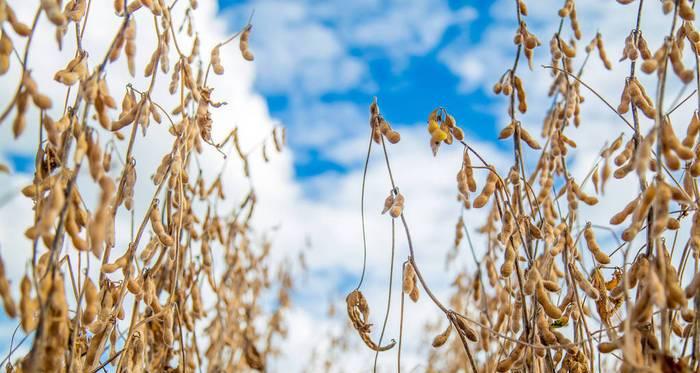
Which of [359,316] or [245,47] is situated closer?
[359,316]

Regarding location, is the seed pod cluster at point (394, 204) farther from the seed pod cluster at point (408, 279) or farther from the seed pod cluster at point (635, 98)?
the seed pod cluster at point (635, 98)

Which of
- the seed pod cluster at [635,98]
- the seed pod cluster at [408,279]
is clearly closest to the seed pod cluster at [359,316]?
the seed pod cluster at [408,279]

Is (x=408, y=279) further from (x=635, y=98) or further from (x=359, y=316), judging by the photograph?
(x=635, y=98)

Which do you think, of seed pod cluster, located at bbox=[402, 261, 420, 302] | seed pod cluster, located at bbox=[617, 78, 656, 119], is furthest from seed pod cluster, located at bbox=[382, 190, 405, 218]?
seed pod cluster, located at bbox=[617, 78, 656, 119]

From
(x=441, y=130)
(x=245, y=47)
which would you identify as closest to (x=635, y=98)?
(x=441, y=130)

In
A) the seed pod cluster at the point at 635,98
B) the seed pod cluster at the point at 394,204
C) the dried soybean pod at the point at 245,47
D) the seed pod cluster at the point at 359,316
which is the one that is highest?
the dried soybean pod at the point at 245,47

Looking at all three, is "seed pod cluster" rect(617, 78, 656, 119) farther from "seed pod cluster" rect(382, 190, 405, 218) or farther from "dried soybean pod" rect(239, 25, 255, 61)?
"dried soybean pod" rect(239, 25, 255, 61)

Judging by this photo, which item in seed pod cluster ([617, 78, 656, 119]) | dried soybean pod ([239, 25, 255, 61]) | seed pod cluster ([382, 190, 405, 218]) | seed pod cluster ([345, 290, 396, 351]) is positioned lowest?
seed pod cluster ([345, 290, 396, 351])

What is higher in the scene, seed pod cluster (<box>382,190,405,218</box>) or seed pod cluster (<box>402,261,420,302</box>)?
seed pod cluster (<box>382,190,405,218</box>)

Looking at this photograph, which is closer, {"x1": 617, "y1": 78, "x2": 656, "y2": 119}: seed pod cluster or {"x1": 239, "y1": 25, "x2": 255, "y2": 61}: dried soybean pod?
{"x1": 617, "y1": 78, "x2": 656, "y2": 119}: seed pod cluster

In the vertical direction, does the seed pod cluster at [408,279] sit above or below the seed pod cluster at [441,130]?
below

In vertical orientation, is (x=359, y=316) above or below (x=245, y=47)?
below

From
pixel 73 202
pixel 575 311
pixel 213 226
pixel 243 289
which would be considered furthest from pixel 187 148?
pixel 243 289

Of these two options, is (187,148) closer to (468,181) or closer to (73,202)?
(73,202)
